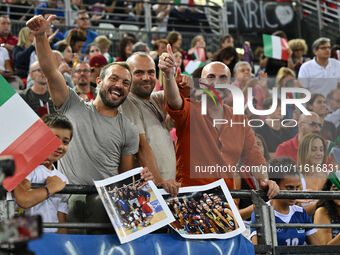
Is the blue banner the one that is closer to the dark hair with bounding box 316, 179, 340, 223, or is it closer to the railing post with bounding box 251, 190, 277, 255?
the railing post with bounding box 251, 190, 277, 255

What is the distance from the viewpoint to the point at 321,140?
5.98m

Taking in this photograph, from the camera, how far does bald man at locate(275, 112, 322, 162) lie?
21.4 ft

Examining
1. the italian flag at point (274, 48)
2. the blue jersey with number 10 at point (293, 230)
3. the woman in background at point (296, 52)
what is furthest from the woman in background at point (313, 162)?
the woman in background at point (296, 52)

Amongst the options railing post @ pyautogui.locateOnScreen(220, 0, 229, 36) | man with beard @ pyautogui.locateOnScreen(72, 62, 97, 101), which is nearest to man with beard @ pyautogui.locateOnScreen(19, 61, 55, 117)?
man with beard @ pyautogui.locateOnScreen(72, 62, 97, 101)

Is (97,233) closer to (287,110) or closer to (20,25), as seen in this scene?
(287,110)

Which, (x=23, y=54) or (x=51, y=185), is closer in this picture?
(x=51, y=185)

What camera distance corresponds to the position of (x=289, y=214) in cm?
508

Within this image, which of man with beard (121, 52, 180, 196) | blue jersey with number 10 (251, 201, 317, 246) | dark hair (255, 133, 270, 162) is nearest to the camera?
man with beard (121, 52, 180, 196)

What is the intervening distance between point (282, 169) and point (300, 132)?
5.83 feet

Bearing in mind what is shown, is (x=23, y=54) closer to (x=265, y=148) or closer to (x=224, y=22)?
(x=265, y=148)

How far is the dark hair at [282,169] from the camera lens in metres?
5.31

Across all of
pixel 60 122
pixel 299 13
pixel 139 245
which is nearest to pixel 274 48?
pixel 299 13

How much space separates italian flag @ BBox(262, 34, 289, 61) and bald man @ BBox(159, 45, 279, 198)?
590 centimetres

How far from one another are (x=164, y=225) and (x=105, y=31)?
8.98 m
